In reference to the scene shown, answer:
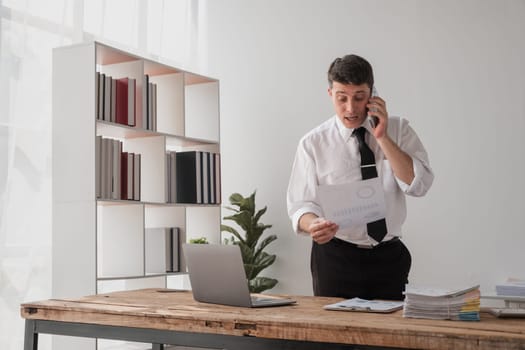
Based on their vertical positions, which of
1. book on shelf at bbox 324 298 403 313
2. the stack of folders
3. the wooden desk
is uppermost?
the stack of folders

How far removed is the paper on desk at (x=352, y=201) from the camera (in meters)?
2.33

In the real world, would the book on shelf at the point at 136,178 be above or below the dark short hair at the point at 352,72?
below

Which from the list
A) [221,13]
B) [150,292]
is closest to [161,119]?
[221,13]

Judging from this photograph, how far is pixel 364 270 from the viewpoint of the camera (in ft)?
8.70

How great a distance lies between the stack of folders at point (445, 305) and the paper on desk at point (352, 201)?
52 cm

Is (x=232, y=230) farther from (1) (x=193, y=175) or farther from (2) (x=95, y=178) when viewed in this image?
(2) (x=95, y=178)

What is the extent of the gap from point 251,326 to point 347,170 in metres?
1.03

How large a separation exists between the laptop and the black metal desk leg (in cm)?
59

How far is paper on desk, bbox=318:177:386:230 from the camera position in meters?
2.33

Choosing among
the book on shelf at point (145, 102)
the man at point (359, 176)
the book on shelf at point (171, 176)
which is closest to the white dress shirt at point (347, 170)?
the man at point (359, 176)

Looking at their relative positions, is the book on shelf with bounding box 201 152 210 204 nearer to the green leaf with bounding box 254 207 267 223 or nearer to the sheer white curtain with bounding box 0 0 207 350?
the green leaf with bounding box 254 207 267 223

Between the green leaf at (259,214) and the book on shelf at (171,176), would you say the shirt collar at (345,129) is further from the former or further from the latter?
the green leaf at (259,214)

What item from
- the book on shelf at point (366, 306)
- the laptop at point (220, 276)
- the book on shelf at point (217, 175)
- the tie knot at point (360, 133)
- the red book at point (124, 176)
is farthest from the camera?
the book on shelf at point (217, 175)

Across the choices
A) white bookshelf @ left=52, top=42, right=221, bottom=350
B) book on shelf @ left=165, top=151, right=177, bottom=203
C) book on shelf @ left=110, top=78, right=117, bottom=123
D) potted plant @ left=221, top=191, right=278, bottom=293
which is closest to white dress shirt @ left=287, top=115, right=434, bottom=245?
white bookshelf @ left=52, top=42, right=221, bottom=350
